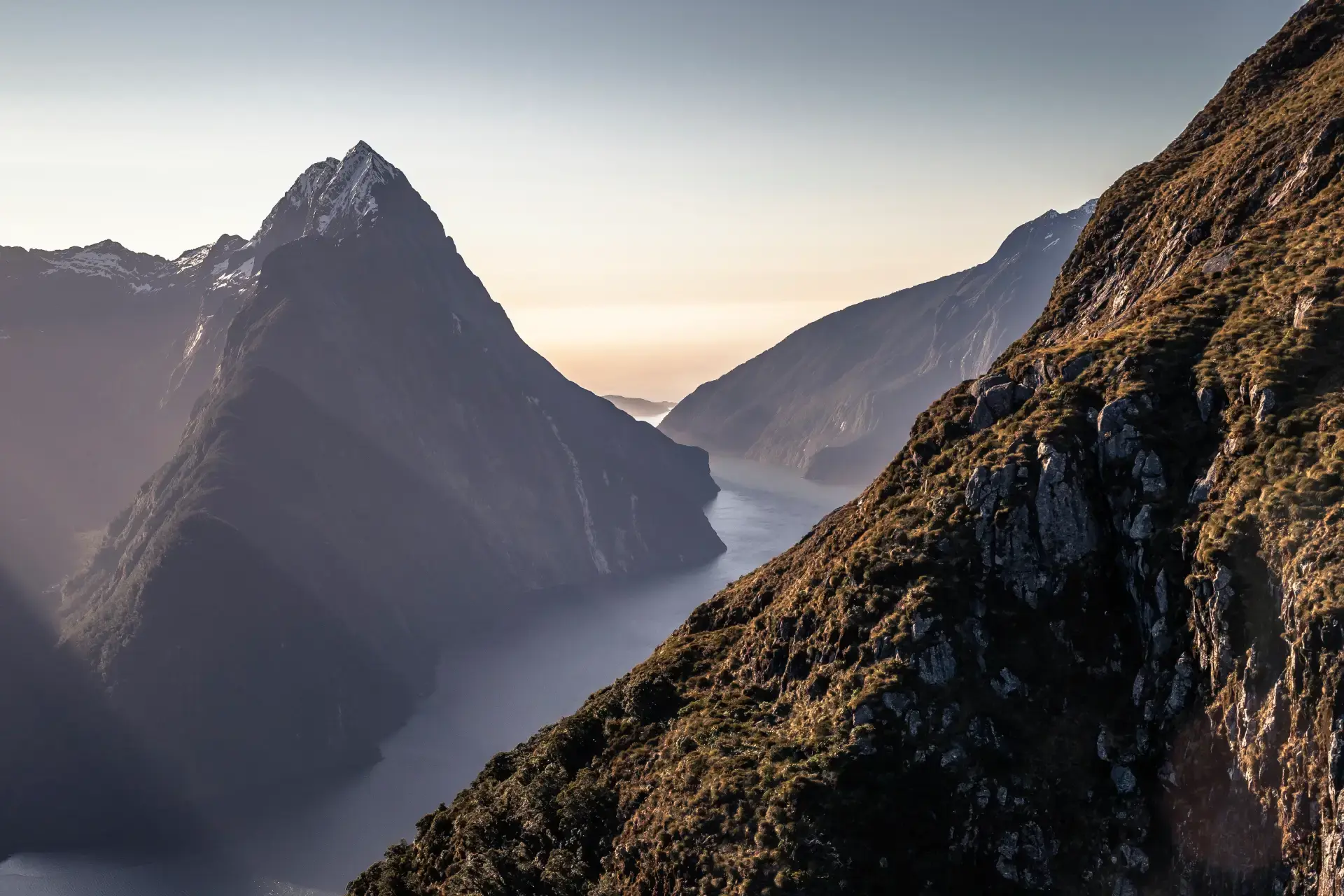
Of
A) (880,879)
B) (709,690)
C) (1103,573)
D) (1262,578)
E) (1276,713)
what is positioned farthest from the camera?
(709,690)

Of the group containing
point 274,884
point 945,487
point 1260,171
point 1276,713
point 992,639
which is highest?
point 1260,171

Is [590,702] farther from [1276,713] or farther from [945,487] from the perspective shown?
[1276,713]

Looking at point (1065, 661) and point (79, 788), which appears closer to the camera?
point (1065, 661)

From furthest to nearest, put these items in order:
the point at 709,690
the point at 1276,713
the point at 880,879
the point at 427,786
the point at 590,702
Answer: the point at 427,786, the point at 590,702, the point at 709,690, the point at 880,879, the point at 1276,713

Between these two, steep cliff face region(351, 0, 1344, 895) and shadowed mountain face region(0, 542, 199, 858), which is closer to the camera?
steep cliff face region(351, 0, 1344, 895)

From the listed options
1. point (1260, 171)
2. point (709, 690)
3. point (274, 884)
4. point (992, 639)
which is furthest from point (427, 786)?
point (1260, 171)

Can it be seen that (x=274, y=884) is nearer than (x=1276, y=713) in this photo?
No

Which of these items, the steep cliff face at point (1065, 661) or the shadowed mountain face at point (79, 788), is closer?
the steep cliff face at point (1065, 661)

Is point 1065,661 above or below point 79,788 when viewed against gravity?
above
